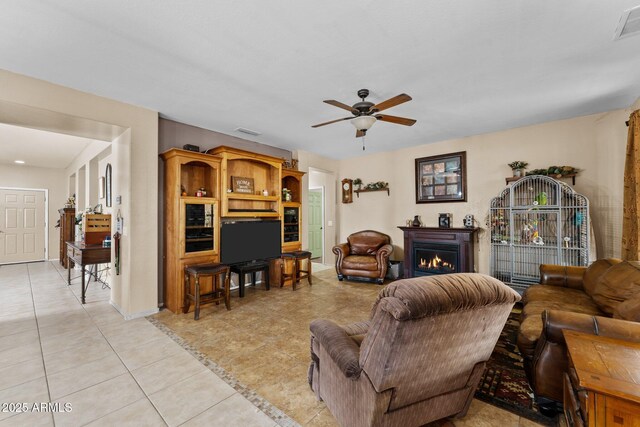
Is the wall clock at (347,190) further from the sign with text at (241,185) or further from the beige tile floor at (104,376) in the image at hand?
the beige tile floor at (104,376)

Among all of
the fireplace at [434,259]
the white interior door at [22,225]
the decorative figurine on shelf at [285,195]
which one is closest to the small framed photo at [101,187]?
the decorative figurine on shelf at [285,195]

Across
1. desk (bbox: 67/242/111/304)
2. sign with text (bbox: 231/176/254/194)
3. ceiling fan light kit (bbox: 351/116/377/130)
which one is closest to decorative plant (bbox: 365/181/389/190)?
sign with text (bbox: 231/176/254/194)

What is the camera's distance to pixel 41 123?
10.4ft

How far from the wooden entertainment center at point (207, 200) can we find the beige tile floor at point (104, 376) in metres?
0.90

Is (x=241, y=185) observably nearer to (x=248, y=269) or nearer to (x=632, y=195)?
(x=248, y=269)

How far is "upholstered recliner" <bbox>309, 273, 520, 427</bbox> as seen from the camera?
1.21 meters

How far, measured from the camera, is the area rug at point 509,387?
1.83m

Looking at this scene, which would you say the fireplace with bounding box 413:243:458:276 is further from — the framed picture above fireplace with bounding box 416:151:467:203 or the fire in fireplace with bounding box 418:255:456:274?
the framed picture above fireplace with bounding box 416:151:467:203

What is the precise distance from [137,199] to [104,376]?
2.03m

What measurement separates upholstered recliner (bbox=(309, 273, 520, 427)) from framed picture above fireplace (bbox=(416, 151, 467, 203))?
408 cm

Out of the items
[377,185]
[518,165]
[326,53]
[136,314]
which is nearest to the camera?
[326,53]

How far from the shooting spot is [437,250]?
5098 mm

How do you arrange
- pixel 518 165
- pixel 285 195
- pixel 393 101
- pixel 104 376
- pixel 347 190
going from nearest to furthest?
pixel 104 376
pixel 393 101
pixel 518 165
pixel 285 195
pixel 347 190

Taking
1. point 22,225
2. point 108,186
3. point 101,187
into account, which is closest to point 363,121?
point 108,186
